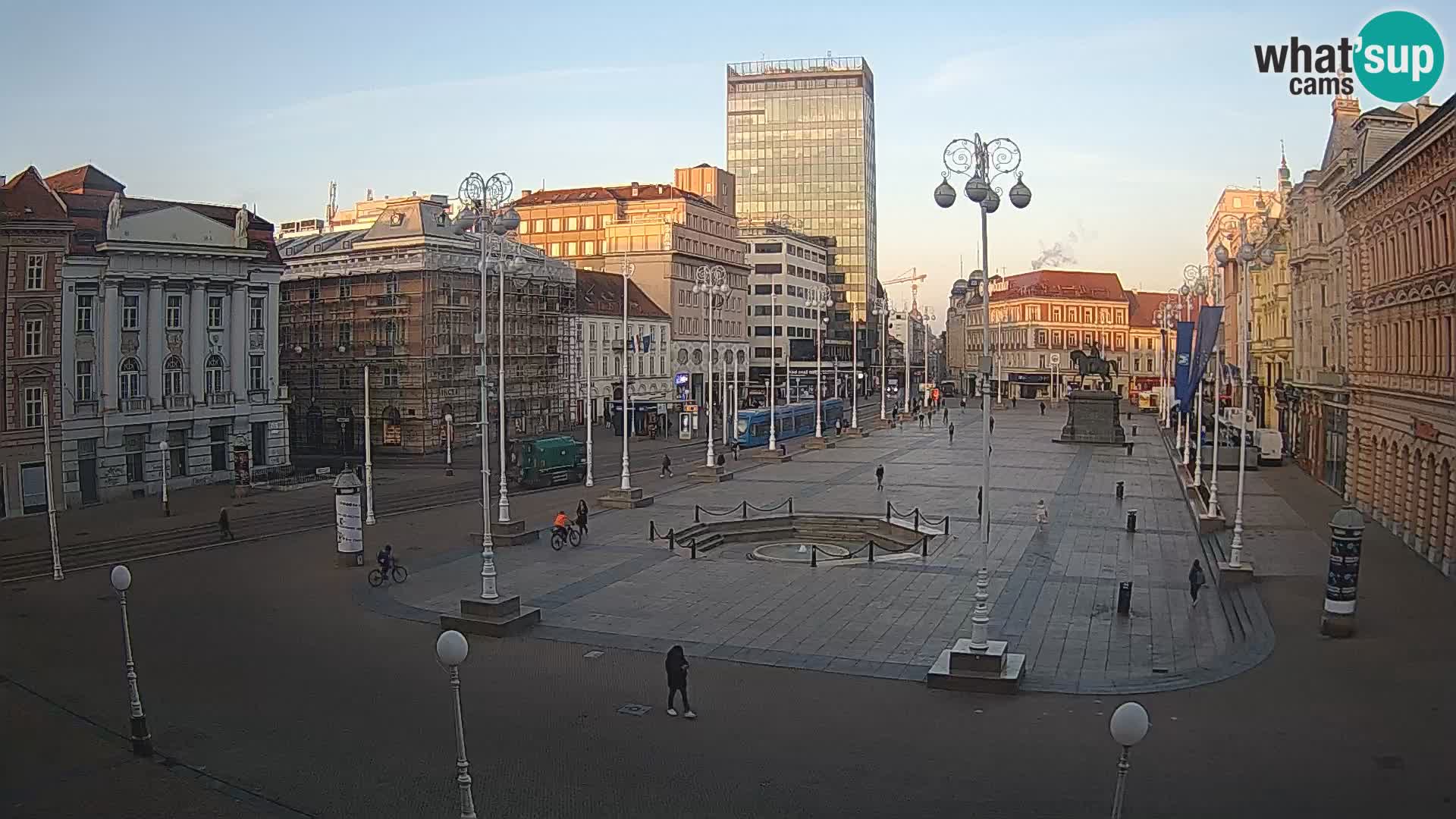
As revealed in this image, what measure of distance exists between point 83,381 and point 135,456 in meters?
3.99

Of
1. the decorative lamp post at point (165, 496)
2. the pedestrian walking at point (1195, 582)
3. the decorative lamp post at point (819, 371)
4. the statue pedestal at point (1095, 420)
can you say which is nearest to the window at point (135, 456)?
the decorative lamp post at point (165, 496)

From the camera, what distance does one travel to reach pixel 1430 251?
32.3 meters

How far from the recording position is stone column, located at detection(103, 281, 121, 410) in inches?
1844

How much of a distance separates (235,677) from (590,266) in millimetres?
94952

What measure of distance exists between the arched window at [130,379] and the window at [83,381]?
59.5 inches

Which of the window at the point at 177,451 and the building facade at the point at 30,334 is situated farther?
the window at the point at 177,451

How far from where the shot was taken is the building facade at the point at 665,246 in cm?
10825

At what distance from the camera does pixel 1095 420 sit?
3073 inches

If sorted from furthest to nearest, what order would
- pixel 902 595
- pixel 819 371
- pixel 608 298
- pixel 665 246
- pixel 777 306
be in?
1. pixel 777 306
2. pixel 665 246
3. pixel 608 298
4. pixel 819 371
5. pixel 902 595

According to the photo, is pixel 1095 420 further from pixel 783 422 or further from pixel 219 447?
pixel 219 447

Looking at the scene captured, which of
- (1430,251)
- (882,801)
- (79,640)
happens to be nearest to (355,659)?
(79,640)

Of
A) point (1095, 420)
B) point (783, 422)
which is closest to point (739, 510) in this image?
point (783, 422)

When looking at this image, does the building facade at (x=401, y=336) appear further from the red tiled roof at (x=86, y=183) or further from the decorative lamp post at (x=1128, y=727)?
the decorative lamp post at (x=1128, y=727)

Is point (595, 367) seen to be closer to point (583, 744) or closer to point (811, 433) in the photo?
point (811, 433)
